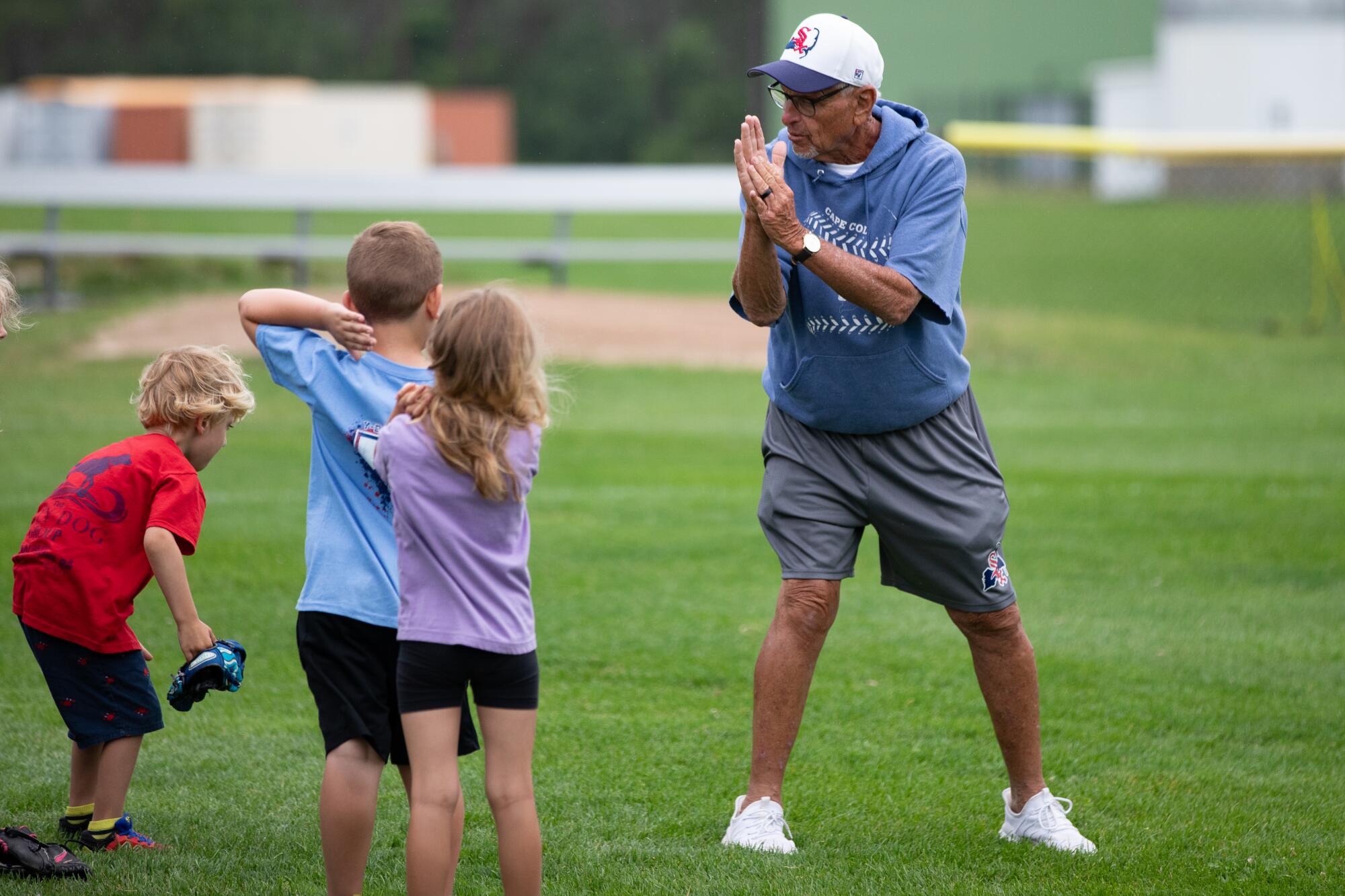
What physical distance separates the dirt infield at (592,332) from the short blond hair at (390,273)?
11236 mm

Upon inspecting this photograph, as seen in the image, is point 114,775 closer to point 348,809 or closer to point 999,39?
point 348,809

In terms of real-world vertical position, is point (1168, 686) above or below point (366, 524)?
below

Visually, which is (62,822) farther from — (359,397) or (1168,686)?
(1168,686)

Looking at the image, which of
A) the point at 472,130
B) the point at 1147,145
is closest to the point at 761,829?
the point at 1147,145

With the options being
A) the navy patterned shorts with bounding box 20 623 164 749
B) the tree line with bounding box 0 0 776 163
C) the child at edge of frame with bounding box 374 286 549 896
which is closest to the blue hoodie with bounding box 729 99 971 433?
the child at edge of frame with bounding box 374 286 549 896

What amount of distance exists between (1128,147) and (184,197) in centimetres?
1353

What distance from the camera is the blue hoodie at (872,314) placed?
148 inches

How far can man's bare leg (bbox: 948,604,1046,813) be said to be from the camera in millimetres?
3945

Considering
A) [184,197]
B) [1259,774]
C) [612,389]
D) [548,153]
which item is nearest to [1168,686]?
[1259,774]

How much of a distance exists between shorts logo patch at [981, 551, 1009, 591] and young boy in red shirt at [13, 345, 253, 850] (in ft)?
6.22

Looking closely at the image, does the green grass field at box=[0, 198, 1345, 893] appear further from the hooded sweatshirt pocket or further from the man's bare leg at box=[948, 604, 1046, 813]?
the hooded sweatshirt pocket

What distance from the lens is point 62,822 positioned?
12.5 ft

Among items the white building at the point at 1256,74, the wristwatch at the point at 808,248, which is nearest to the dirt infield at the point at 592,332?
the wristwatch at the point at 808,248

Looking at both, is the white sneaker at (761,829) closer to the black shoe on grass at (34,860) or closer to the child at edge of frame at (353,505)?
the child at edge of frame at (353,505)
